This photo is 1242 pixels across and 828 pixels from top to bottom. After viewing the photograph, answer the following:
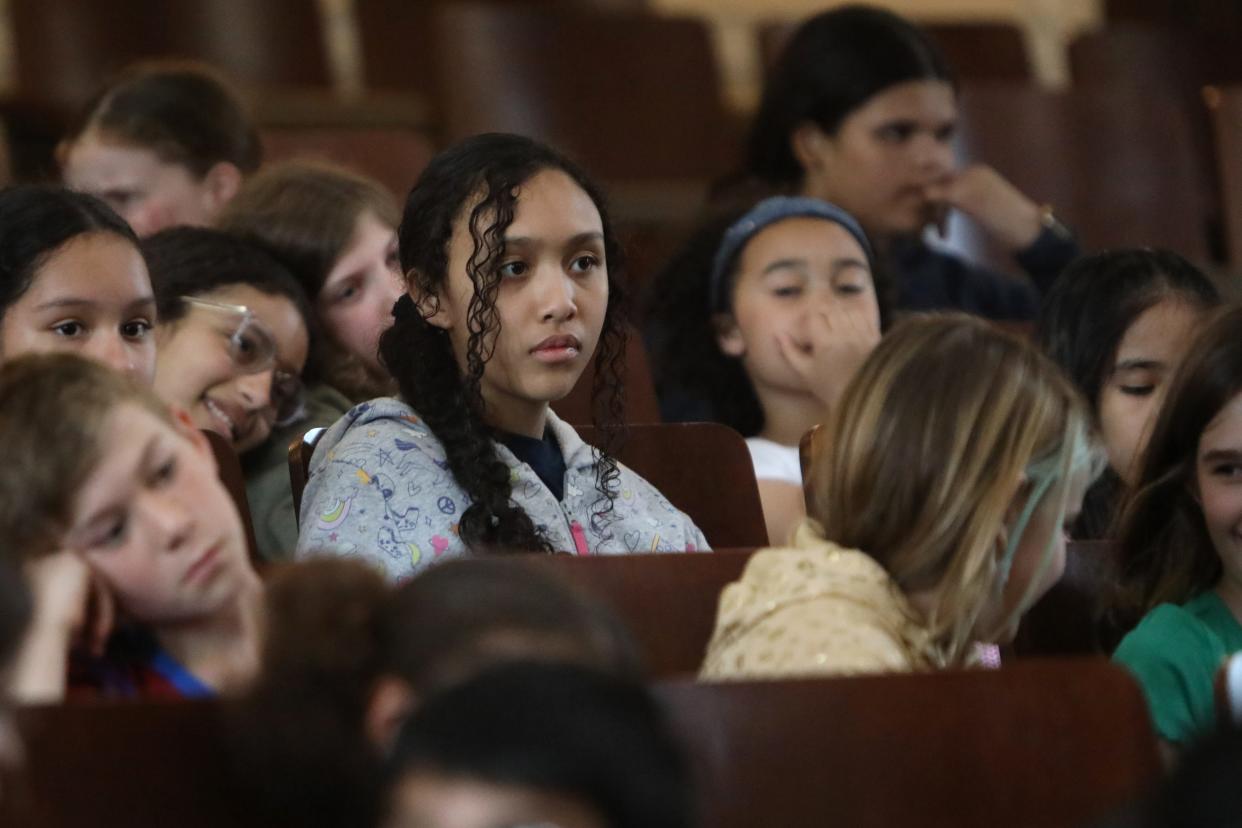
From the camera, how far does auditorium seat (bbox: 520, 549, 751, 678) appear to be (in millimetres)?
1566

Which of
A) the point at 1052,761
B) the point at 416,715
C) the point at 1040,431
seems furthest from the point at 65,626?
the point at 1040,431

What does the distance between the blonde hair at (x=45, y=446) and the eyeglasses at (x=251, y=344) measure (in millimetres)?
1023

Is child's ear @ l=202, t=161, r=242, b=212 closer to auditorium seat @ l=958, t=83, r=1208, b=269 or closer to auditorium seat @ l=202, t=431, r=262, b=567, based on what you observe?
auditorium seat @ l=202, t=431, r=262, b=567

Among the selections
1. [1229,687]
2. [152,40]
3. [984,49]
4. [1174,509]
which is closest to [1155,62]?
[984,49]

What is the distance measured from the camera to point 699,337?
9.77ft

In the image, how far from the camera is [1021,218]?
3.39 m

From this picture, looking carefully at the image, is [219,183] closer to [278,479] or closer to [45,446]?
[278,479]

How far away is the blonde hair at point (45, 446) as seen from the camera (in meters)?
1.29

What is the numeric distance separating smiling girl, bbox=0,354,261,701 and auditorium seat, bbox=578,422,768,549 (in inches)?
31.4

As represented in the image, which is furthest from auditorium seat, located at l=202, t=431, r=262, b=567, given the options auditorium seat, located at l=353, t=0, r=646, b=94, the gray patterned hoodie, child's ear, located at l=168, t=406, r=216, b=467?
auditorium seat, located at l=353, t=0, r=646, b=94

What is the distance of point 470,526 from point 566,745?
0.92m

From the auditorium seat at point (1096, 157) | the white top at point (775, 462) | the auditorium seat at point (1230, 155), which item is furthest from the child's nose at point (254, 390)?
the auditorium seat at point (1230, 155)

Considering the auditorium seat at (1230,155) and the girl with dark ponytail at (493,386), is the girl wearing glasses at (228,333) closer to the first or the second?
the girl with dark ponytail at (493,386)

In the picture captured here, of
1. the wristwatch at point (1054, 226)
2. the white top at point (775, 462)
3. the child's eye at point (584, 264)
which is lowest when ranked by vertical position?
the white top at point (775, 462)
